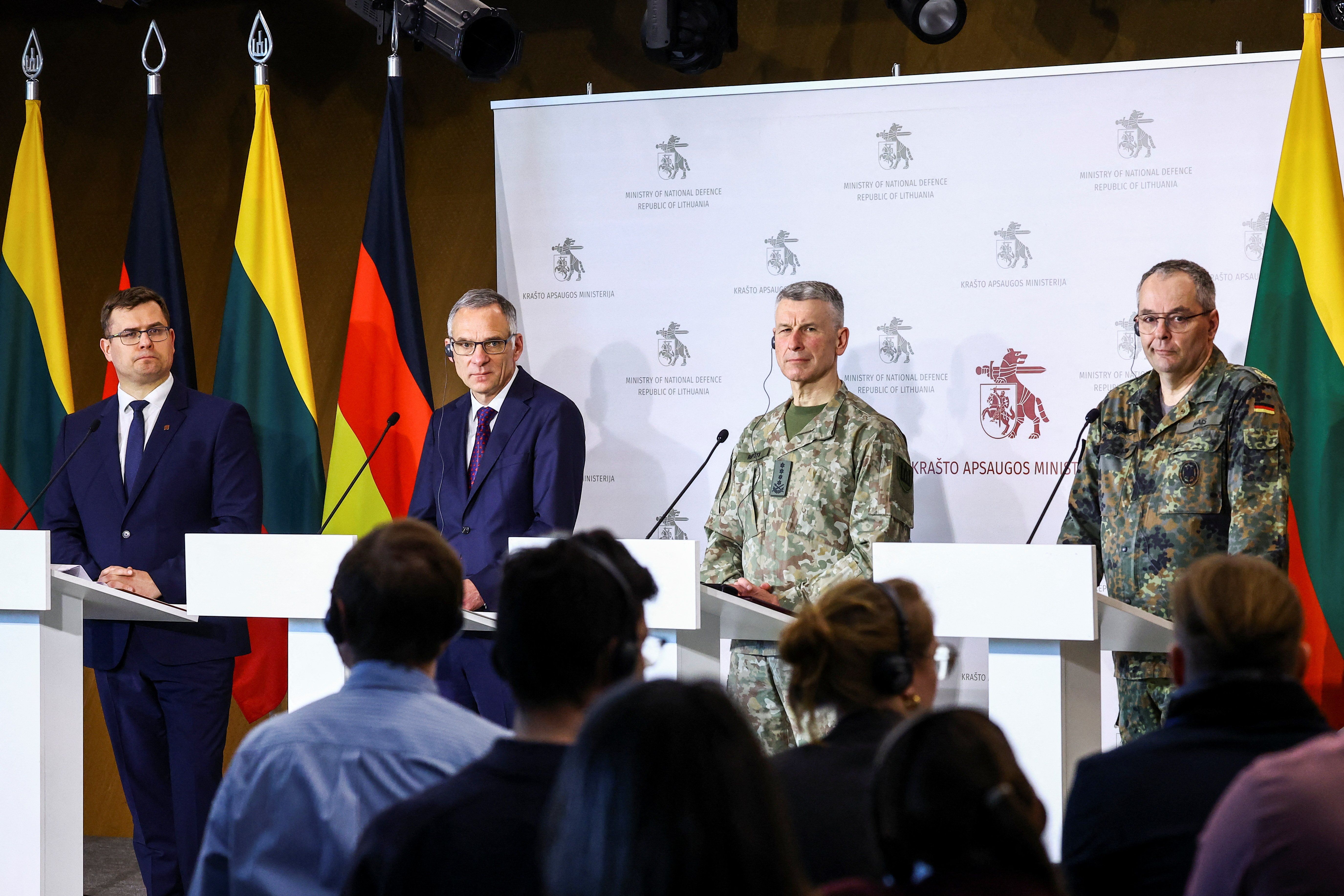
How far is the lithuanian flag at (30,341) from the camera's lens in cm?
492

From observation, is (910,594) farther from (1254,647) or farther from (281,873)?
(281,873)

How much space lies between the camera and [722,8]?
459cm

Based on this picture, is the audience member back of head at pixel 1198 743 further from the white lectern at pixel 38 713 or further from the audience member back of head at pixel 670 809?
the white lectern at pixel 38 713

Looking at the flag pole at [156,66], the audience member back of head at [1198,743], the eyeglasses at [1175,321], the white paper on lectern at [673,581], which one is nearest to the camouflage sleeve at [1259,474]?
the eyeglasses at [1175,321]

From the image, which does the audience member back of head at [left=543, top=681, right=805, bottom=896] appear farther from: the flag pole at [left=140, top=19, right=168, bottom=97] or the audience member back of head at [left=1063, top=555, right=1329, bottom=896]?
the flag pole at [left=140, top=19, right=168, bottom=97]

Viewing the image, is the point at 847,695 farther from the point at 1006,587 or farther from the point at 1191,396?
the point at 1191,396

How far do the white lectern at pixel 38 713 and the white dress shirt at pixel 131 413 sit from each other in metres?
0.93

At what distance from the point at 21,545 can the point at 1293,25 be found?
4.13m

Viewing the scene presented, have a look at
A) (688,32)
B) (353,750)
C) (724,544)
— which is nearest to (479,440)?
(724,544)

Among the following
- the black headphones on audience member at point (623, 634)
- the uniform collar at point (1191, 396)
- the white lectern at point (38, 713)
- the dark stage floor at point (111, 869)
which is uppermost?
the uniform collar at point (1191, 396)

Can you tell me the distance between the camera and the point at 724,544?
398 centimetres

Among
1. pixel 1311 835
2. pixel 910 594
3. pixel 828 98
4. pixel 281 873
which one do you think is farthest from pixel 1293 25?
pixel 281 873

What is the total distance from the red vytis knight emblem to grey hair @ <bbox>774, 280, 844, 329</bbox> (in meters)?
0.72

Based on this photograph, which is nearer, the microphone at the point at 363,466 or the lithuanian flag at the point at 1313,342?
the microphone at the point at 363,466
